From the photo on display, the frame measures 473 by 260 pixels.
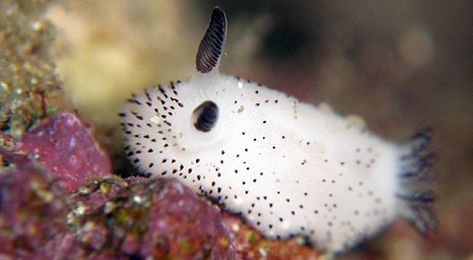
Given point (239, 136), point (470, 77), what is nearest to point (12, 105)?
point (239, 136)

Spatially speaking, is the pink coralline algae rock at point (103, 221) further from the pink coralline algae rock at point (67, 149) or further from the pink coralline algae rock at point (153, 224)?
the pink coralline algae rock at point (67, 149)

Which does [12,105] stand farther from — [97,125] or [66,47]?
[66,47]

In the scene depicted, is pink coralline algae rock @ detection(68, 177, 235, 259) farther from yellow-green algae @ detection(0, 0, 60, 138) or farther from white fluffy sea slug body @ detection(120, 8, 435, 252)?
yellow-green algae @ detection(0, 0, 60, 138)

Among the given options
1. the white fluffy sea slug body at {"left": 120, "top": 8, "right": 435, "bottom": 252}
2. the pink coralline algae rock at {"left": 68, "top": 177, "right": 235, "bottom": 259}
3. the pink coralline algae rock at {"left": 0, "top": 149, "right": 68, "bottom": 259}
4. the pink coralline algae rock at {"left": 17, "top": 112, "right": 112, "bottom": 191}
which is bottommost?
the pink coralline algae rock at {"left": 0, "top": 149, "right": 68, "bottom": 259}

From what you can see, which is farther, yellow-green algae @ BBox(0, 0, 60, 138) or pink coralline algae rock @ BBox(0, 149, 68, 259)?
yellow-green algae @ BBox(0, 0, 60, 138)

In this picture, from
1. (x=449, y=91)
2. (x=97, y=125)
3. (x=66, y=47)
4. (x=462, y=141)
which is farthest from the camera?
(x=449, y=91)

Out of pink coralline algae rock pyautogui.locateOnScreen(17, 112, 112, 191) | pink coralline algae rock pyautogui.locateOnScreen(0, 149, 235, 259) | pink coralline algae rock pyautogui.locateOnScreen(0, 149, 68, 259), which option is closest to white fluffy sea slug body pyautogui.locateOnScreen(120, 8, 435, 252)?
pink coralline algae rock pyautogui.locateOnScreen(17, 112, 112, 191)
